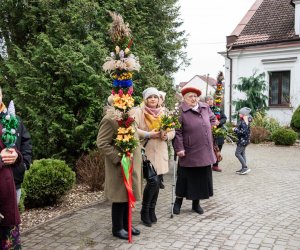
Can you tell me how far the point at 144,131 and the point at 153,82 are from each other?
3.78m

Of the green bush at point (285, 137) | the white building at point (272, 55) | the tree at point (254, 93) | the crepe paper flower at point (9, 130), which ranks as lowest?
the green bush at point (285, 137)

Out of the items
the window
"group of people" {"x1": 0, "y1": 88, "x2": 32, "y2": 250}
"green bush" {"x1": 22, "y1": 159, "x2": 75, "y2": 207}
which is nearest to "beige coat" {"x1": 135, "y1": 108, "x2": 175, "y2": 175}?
"green bush" {"x1": 22, "y1": 159, "x2": 75, "y2": 207}

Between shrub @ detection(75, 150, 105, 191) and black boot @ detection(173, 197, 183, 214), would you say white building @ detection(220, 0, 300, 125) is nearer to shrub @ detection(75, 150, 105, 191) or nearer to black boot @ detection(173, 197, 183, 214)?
shrub @ detection(75, 150, 105, 191)

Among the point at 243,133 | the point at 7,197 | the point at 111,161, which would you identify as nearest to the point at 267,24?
the point at 243,133

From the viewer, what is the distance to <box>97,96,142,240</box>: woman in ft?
16.0

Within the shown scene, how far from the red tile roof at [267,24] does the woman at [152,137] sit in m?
17.2

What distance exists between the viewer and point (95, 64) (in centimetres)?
866

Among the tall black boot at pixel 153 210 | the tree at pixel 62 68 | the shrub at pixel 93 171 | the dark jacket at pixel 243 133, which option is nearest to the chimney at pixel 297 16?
the dark jacket at pixel 243 133

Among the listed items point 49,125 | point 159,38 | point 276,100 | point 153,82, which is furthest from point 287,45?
point 49,125

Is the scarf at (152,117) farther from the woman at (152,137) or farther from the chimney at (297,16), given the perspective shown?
the chimney at (297,16)

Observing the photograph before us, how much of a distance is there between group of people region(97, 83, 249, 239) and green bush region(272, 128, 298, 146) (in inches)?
429

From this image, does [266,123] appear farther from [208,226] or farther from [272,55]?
[208,226]

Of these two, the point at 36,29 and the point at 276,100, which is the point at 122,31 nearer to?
the point at 36,29

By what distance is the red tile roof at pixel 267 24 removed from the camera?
2188 centimetres
